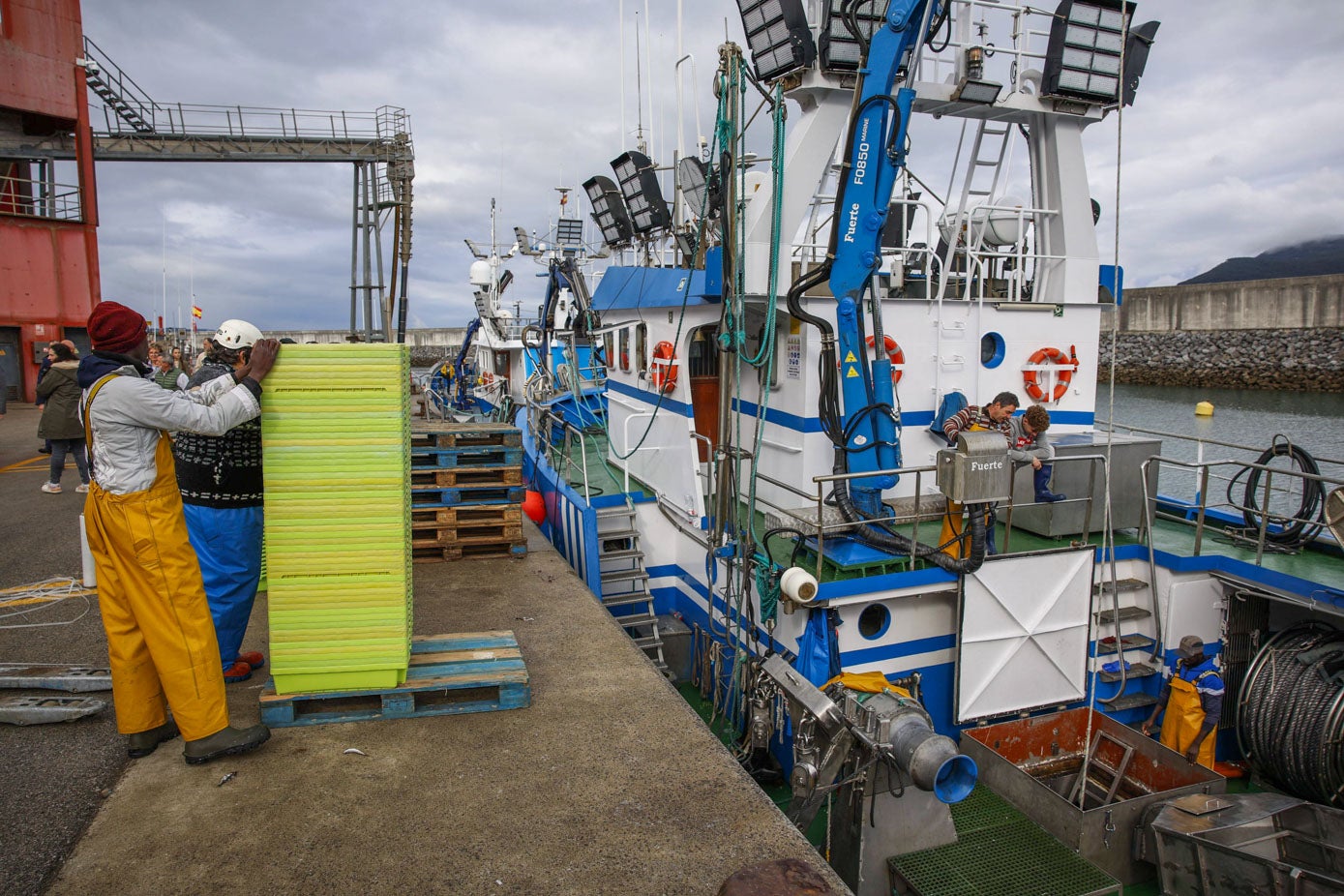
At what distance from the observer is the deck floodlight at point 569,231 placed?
1805 cm

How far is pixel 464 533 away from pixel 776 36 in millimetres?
4984

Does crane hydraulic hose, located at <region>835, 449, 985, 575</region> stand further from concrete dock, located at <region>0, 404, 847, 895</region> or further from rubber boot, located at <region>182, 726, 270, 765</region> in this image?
rubber boot, located at <region>182, 726, 270, 765</region>

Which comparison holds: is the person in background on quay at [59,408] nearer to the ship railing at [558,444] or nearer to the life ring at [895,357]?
the ship railing at [558,444]

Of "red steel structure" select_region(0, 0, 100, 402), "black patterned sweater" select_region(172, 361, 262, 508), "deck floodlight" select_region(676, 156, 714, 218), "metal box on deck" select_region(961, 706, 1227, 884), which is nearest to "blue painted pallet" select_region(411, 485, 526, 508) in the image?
"black patterned sweater" select_region(172, 361, 262, 508)

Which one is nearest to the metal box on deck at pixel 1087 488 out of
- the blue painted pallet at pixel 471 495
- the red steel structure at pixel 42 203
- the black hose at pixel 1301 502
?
the black hose at pixel 1301 502

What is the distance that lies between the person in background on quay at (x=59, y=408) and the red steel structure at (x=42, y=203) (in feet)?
42.4

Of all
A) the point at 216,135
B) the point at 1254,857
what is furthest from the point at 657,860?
the point at 216,135

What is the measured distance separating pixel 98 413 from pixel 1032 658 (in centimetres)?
568

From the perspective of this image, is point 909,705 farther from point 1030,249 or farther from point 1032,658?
point 1030,249

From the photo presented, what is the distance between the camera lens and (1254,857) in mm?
4324

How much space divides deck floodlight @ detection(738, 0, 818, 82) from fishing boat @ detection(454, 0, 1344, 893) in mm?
19

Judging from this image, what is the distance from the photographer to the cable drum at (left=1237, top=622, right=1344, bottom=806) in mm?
5180

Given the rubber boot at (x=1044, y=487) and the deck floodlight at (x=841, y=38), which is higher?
the deck floodlight at (x=841, y=38)

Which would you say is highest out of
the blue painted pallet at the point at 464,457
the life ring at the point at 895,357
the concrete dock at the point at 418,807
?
the life ring at the point at 895,357
